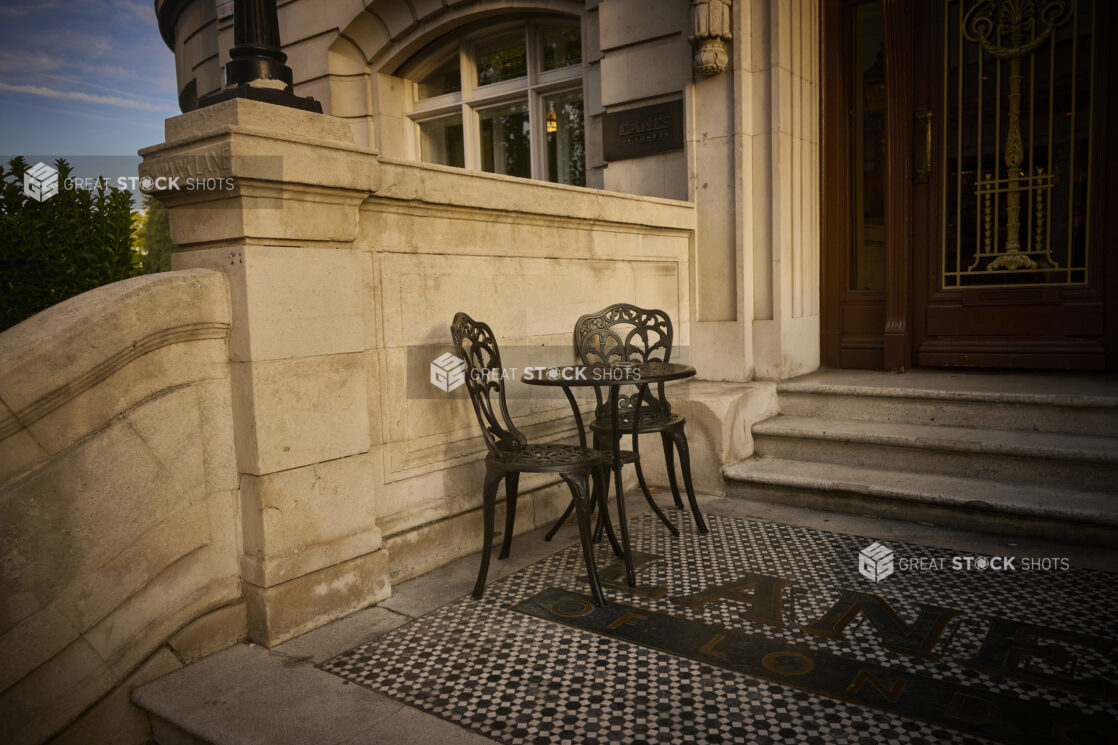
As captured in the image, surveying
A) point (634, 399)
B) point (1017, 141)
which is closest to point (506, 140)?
point (634, 399)

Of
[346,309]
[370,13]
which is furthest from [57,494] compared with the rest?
[370,13]

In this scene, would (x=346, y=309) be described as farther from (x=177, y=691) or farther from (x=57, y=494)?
(x=177, y=691)

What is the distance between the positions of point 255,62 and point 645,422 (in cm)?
249

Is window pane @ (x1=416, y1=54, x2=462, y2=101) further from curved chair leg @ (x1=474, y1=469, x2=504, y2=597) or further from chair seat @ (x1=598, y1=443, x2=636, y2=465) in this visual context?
curved chair leg @ (x1=474, y1=469, x2=504, y2=597)

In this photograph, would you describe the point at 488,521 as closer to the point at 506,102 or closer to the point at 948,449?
the point at 948,449

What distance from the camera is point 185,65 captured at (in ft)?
35.3

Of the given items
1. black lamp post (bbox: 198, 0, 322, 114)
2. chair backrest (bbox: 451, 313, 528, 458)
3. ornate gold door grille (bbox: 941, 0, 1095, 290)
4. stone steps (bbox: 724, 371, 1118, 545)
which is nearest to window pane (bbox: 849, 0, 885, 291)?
ornate gold door grille (bbox: 941, 0, 1095, 290)

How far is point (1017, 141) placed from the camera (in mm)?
5168

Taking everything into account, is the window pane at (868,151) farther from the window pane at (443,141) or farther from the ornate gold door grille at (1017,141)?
the window pane at (443,141)

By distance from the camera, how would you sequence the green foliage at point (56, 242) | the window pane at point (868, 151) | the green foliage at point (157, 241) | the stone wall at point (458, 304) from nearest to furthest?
the stone wall at point (458, 304)
the green foliage at point (56, 242)
the window pane at point (868, 151)
the green foliage at point (157, 241)

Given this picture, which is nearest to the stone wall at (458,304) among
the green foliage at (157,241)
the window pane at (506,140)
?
the window pane at (506,140)

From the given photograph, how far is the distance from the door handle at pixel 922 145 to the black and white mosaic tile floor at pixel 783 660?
311 cm

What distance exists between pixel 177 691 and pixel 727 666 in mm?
1859

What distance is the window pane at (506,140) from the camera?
25.9 ft
